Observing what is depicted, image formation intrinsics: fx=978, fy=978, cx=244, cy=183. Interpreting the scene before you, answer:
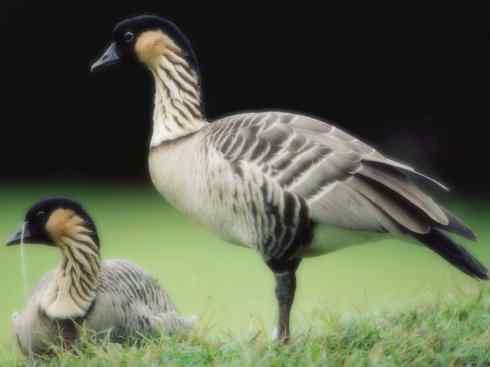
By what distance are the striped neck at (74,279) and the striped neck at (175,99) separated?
2.11ft

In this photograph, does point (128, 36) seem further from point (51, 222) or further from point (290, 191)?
point (290, 191)

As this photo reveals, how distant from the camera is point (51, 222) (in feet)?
15.6

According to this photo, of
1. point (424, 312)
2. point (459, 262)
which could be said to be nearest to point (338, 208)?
point (459, 262)

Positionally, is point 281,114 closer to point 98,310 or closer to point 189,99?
point 189,99

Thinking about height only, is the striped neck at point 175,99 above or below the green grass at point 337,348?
above

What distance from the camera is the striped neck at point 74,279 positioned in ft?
15.4

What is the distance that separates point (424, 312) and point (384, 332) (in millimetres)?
422

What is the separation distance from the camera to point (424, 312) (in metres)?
4.70

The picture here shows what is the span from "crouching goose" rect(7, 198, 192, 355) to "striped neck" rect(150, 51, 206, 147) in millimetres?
620

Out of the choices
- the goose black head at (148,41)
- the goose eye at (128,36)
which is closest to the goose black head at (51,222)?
the goose black head at (148,41)

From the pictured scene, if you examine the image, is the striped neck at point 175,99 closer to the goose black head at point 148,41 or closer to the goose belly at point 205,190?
the goose black head at point 148,41

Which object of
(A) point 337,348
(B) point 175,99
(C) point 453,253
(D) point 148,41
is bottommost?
(A) point 337,348

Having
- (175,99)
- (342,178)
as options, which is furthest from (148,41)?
(342,178)

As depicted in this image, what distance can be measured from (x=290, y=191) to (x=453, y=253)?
73 centimetres
